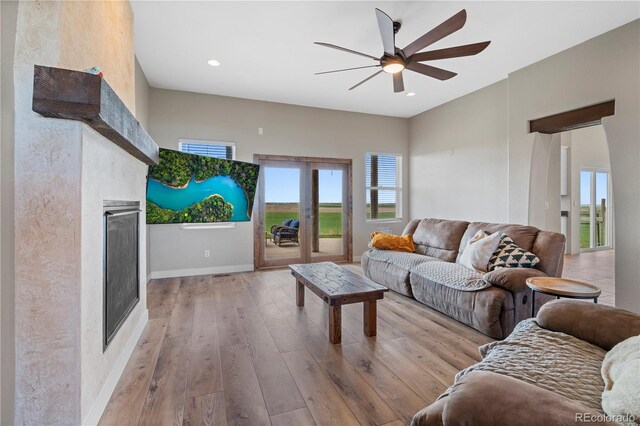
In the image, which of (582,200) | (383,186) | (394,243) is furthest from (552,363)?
(582,200)

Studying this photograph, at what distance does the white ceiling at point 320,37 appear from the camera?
281 centimetres

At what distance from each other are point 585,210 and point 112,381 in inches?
370

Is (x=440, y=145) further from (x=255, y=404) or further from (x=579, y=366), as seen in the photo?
(x=255, y=404)

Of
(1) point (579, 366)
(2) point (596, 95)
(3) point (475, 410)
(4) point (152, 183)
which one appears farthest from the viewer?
(2) point (596, 95)

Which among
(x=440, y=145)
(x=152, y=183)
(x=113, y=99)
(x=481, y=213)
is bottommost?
(x=481, y=213)

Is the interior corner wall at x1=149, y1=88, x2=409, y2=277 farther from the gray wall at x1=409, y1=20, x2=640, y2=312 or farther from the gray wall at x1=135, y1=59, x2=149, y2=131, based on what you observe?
the gray wall at x1=409, y1=20, x2=640, y2=312

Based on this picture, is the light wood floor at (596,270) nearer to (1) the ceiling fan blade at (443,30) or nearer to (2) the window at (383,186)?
(2) the window at (383,186)

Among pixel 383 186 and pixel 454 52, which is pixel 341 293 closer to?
pixel 454 52

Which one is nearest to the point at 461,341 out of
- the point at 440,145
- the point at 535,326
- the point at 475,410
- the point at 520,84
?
the point at 535,326

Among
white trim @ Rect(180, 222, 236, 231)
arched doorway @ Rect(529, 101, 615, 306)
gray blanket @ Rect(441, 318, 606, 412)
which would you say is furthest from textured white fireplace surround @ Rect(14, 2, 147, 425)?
arched doorway @ Rect(529, 101, 615, 306)

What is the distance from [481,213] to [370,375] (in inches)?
156

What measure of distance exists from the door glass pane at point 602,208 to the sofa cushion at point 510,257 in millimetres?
6443

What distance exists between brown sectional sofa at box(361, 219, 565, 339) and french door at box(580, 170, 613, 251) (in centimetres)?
532

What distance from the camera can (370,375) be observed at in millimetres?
2055
